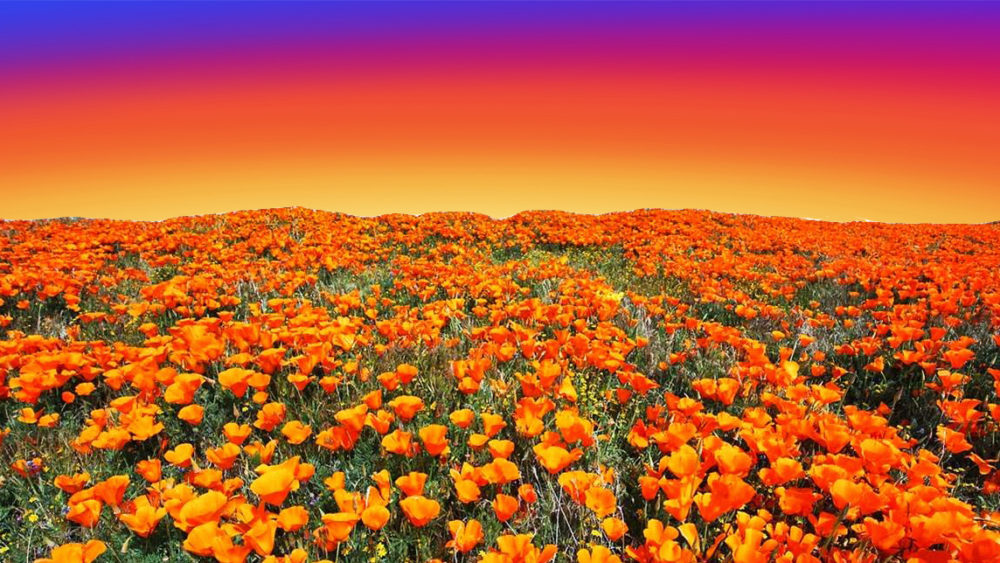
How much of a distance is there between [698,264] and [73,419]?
7.51 metres

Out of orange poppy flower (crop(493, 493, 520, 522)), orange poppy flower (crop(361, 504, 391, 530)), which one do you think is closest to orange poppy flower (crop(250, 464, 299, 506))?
orange poppy flower (crop(361, 504, 391, 530))

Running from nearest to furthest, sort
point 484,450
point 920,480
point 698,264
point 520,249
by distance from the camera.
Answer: point 920,480, point 484,450, point 698,264, point 520,249

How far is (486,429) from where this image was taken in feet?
7.52

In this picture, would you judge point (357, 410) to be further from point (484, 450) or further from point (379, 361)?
point (379, 361)

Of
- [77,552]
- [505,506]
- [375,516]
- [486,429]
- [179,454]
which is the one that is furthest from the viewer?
[486,429]

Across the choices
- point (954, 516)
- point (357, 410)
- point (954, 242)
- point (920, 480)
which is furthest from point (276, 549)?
point (954, 242)

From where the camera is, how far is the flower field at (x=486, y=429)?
1838mm

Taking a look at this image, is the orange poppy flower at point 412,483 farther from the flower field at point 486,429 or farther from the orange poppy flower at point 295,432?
the orange poppy flower at point 295,432

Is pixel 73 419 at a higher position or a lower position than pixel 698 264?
lower


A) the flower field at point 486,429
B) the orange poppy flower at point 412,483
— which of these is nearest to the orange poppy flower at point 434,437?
the flower field at point 486,429

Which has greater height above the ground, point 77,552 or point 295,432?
point 295,432

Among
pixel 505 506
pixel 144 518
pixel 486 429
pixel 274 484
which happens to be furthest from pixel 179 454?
pixel 505 506

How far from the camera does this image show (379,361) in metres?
3.66

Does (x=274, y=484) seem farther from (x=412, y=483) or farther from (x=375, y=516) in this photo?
(x=412, y=483)
